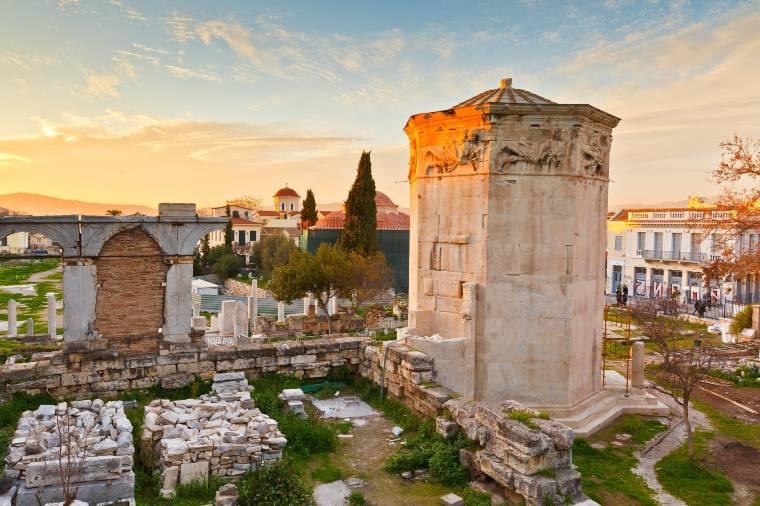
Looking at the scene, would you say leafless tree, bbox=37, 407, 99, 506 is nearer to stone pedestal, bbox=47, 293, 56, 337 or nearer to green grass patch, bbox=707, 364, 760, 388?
green grass patch, bbox=707, 364, 760, 388

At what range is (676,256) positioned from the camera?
33688 mm

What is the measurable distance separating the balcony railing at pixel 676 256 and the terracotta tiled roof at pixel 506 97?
2592cm

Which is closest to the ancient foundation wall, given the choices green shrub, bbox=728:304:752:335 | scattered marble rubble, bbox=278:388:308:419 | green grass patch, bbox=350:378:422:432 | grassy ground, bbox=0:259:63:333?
green grass patch, bbox=350:378:422:432

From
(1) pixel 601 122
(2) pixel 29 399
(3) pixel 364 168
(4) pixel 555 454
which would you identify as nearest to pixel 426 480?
(4) pixel 555 454

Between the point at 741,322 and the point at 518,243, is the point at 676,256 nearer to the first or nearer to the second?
the point at 741,322

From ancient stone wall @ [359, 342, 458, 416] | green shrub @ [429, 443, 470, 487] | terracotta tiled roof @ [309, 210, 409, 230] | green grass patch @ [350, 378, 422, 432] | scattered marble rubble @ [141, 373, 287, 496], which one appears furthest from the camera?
terracotta tiled roof @ [309, 210, 409, 230]

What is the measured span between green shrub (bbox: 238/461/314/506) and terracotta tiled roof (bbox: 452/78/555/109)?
629 cm

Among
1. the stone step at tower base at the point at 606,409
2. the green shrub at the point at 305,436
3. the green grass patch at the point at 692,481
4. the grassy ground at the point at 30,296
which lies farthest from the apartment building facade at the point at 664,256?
the grassy ground at the point at 30,296

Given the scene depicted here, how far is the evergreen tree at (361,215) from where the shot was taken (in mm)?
33750

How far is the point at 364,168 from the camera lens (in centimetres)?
3441

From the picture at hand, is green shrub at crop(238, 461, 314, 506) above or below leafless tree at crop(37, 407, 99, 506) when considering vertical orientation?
below

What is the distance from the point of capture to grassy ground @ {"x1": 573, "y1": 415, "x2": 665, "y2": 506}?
22.7 ft

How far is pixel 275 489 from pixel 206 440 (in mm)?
1191

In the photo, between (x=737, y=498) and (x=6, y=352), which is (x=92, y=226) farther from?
(x=737, y=498)
